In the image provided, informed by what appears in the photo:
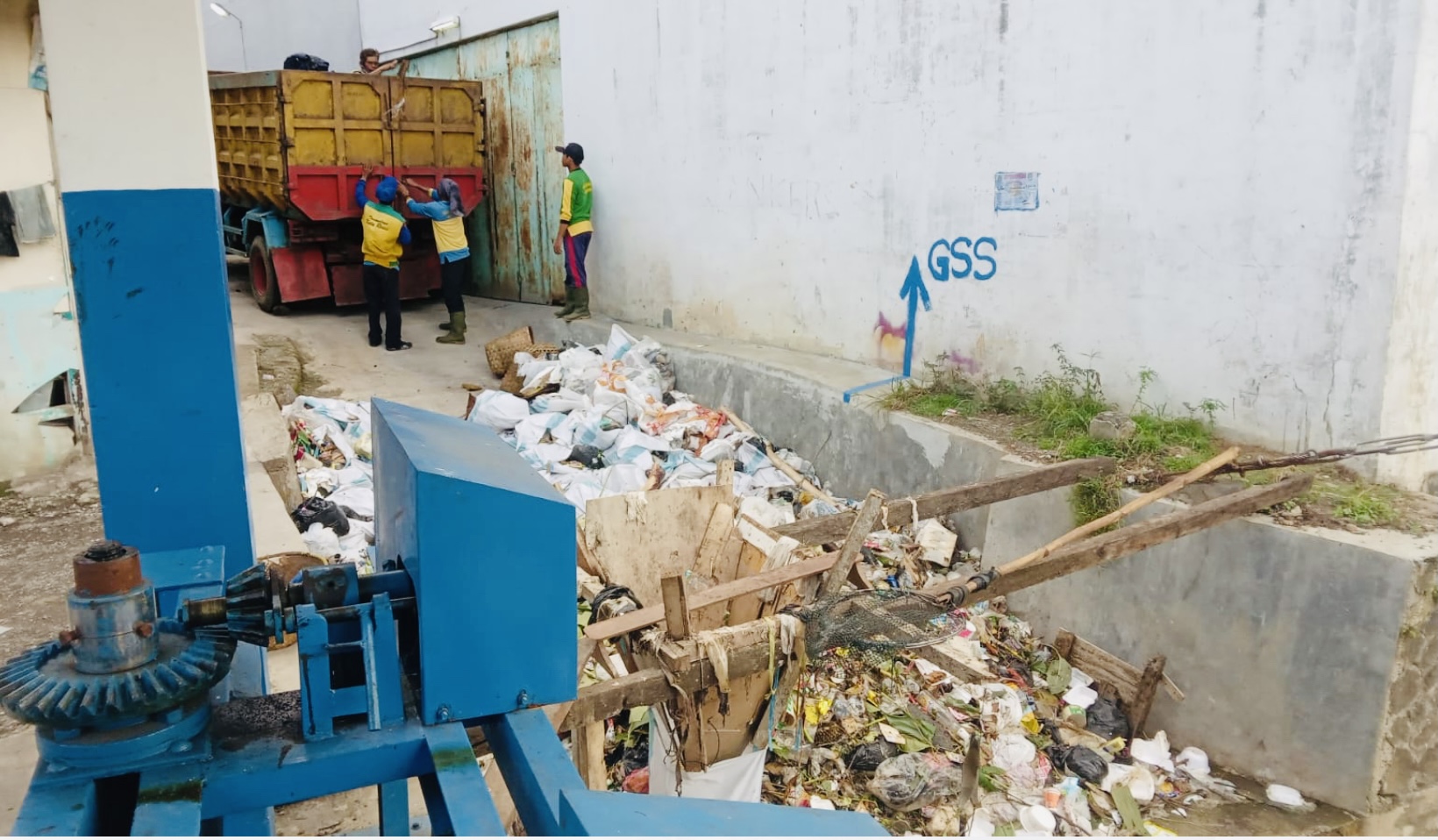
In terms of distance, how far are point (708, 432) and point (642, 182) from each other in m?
2.82

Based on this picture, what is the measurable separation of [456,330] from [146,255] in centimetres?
717

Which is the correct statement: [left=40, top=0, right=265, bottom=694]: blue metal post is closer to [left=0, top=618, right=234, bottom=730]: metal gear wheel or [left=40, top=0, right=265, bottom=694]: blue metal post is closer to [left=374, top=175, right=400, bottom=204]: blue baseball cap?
[left=0, top=618, right=234, bottom=730]: metal gear wheel

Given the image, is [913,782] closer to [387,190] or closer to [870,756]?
[870,756]

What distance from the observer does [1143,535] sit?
11.4ft

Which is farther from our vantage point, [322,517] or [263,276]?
[263,276]

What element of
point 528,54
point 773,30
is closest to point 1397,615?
point 773,30

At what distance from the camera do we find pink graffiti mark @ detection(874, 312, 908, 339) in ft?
20.4

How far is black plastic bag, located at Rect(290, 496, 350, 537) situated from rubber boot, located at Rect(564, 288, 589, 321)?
4332 mm

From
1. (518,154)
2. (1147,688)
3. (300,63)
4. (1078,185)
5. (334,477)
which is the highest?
(300,63)

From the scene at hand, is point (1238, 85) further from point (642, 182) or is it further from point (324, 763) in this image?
point (642, 182)

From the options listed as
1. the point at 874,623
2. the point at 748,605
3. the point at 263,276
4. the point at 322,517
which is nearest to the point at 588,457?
the point at 322,517

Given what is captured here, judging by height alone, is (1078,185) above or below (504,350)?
above

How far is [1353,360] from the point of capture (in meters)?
4.09

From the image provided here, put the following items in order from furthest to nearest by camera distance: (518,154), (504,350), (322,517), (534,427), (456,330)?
(518,154) → (456,330) → (504,350) → (534,427) → (322,517)
